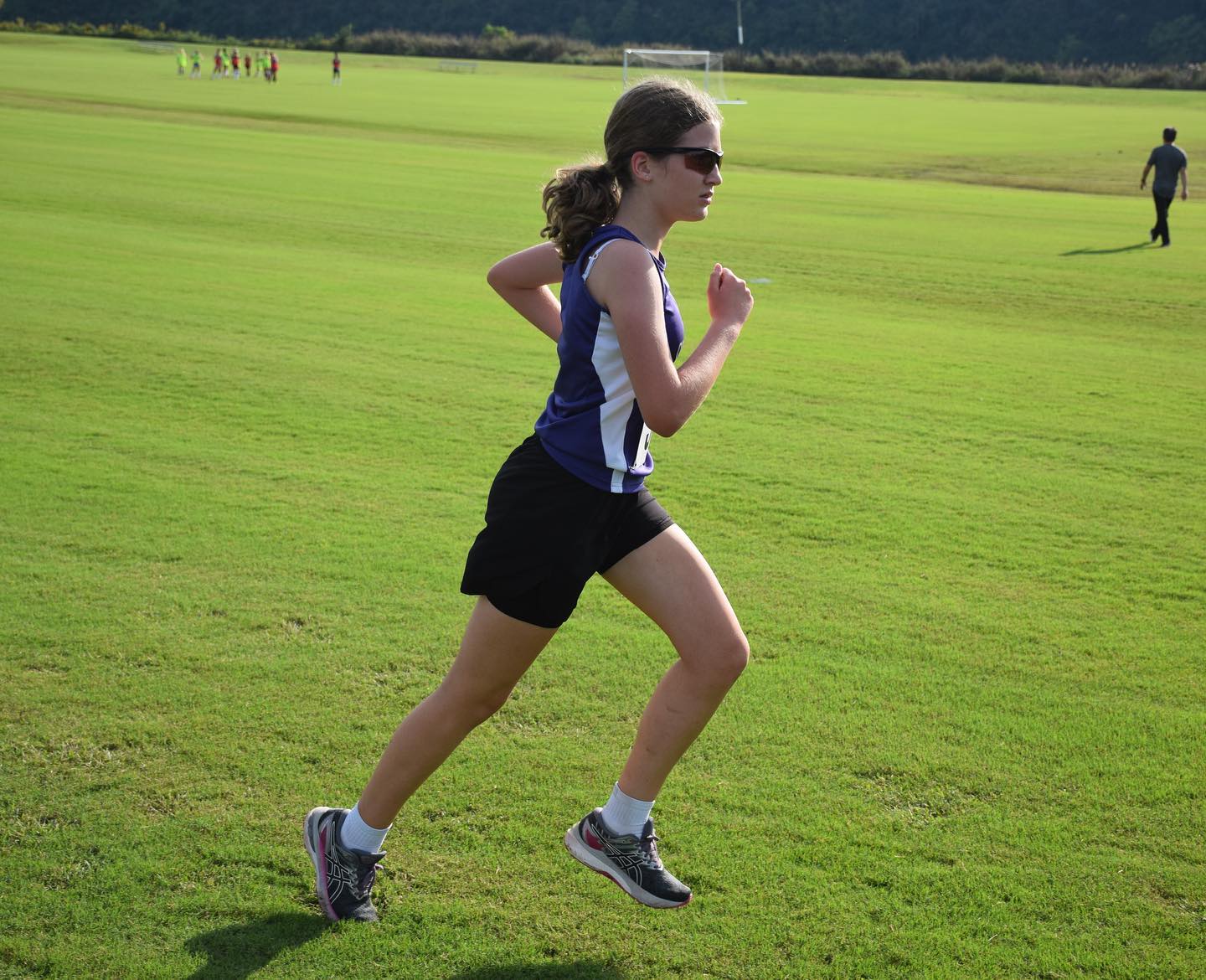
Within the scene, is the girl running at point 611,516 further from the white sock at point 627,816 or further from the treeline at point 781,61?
the treeline at point 781,61

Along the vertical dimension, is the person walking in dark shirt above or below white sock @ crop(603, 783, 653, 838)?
above

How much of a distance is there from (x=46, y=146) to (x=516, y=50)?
77.2 metres

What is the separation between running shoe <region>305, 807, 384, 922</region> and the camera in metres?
3.33

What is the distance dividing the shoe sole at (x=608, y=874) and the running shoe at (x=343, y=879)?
56cm

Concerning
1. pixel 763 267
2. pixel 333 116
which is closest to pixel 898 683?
pixel 763 267

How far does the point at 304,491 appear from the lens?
22.7 ft

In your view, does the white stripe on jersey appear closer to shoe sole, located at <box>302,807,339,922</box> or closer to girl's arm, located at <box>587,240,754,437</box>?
girl's arm, located at <box>587,240,754,437</box>

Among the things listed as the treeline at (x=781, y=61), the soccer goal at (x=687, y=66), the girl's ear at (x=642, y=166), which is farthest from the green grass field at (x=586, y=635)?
the treeline at (x=781, y=61)

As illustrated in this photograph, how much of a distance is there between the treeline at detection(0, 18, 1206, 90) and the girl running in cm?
8539

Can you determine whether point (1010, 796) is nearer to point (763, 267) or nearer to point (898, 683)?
point (898, 683)

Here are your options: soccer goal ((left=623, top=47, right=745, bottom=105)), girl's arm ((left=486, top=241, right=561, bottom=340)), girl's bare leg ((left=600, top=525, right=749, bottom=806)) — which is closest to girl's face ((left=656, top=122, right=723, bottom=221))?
girl's arm ((left=486, top=241, right=561, bottom=340))

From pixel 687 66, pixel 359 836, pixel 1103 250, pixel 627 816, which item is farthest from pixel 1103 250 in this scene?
pixel 687 66

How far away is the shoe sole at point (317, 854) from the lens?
11.0 ft

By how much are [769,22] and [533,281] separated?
5594 inches
